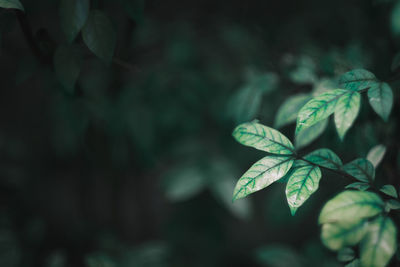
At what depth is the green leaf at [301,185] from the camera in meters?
0.47

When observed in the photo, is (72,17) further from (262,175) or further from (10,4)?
(262,175)

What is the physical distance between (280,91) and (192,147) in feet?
1.66

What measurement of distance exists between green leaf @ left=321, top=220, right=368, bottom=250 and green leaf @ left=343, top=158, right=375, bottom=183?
0.44ft

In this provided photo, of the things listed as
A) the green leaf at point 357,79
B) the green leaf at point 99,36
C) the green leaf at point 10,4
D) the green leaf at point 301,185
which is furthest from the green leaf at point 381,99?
the green leaf at point 10,4

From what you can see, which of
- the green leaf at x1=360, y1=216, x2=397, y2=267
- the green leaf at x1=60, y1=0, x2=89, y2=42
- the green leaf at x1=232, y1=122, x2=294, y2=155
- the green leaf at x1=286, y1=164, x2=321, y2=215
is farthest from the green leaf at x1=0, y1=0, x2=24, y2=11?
the green leaf at x1=360, y1=216, x2=397, y2=267

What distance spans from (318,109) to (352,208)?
0.16m

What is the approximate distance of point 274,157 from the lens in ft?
1.75

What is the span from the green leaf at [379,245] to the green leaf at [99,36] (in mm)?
549

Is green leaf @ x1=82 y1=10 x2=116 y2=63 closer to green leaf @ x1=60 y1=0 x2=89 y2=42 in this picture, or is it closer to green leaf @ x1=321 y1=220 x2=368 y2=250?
green leaf @ x1=60 y1=0 x2=89 y2=42

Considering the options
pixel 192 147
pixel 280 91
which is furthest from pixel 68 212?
pixel 280 91

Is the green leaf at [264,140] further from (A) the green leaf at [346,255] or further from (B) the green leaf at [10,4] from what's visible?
(B) the green leaf at [10,4]

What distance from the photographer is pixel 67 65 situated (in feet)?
2.16

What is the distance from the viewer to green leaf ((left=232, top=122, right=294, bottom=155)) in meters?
0.53

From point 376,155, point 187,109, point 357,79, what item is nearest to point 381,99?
point 357,79
